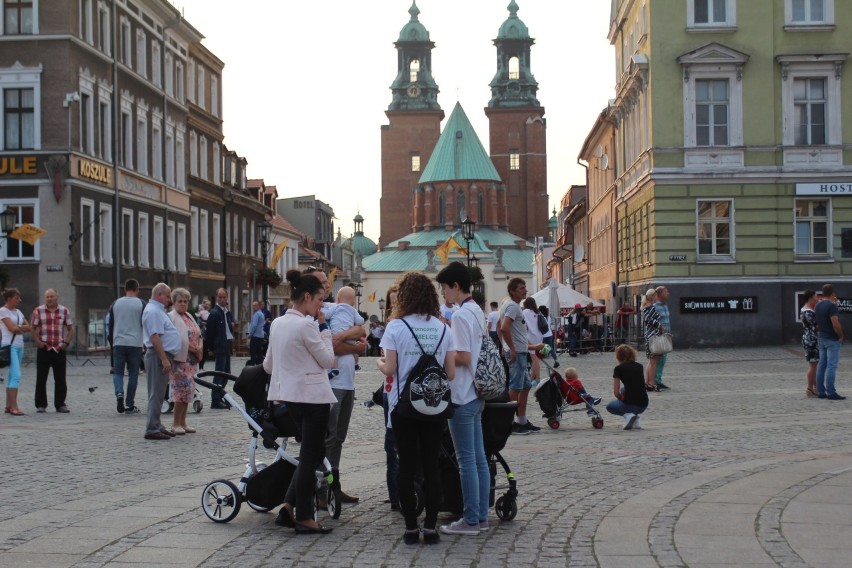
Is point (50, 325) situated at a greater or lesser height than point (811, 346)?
greater

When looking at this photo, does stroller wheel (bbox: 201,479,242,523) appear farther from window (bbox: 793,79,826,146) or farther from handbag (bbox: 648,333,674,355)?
window (bbox: 793,79,826,146)

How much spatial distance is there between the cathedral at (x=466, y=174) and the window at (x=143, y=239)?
83.9 metres

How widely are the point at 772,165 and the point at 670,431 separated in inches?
1001

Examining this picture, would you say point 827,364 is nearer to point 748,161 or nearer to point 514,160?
point 748,161

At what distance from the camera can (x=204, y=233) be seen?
191ft

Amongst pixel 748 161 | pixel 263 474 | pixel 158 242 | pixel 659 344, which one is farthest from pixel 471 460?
pixel 158 242

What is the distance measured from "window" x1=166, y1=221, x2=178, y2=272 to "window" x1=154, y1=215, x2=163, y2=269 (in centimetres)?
75

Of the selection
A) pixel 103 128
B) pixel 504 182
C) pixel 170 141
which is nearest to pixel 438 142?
pixel 504 182

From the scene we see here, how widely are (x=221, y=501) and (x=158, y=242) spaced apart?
41.6m

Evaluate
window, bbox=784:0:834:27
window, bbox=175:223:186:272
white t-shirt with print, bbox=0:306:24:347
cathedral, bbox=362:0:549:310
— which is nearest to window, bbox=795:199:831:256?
window, bbox=784:0:834:27

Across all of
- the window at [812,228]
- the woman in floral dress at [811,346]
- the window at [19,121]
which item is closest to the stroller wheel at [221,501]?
the woman in floral dress at [811,346]

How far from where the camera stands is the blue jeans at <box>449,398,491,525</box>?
8742mm

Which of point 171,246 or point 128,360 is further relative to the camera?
point 171,246

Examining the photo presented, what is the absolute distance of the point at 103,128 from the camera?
1699 inches
